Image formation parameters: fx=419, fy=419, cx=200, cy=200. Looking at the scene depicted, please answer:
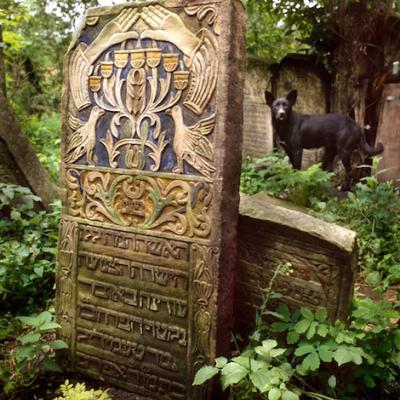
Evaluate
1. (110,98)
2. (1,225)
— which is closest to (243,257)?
(110,98)

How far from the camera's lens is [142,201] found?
2.15m

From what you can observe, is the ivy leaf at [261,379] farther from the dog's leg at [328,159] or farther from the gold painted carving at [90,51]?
the dog's leg at [328,159]

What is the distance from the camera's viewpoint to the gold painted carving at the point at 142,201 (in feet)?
6.56

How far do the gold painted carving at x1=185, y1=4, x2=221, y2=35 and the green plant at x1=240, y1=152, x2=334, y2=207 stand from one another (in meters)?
3.34

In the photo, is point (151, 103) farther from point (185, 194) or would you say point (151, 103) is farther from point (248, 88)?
point (248, 88)

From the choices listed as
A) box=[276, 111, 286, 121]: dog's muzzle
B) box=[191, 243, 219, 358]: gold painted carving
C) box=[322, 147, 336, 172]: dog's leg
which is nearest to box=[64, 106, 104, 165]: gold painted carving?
box=[191, 243, 219, 358]: gold painted carving

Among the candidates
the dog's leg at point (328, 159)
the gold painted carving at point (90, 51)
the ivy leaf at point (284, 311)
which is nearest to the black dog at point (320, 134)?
the dog's leg at point (328, 159)

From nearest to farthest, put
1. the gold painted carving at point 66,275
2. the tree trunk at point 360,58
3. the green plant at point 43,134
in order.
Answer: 1. the gold painted carving at point 66,275
2. the tree trunk at point 360,58
3. the green plant at point 43,134

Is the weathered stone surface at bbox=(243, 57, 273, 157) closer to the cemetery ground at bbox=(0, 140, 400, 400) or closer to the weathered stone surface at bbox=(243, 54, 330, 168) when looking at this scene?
the weathered stone surface at bbox=(243, 54, 330, 168)

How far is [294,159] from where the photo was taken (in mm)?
6059

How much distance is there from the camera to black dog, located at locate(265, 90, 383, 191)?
19.4 ft

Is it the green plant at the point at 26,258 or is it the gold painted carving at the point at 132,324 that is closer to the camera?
the gold painted carving at the point at 132,324

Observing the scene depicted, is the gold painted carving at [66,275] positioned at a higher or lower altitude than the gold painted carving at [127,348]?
higher

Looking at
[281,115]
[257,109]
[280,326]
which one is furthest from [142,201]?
[257,109]
